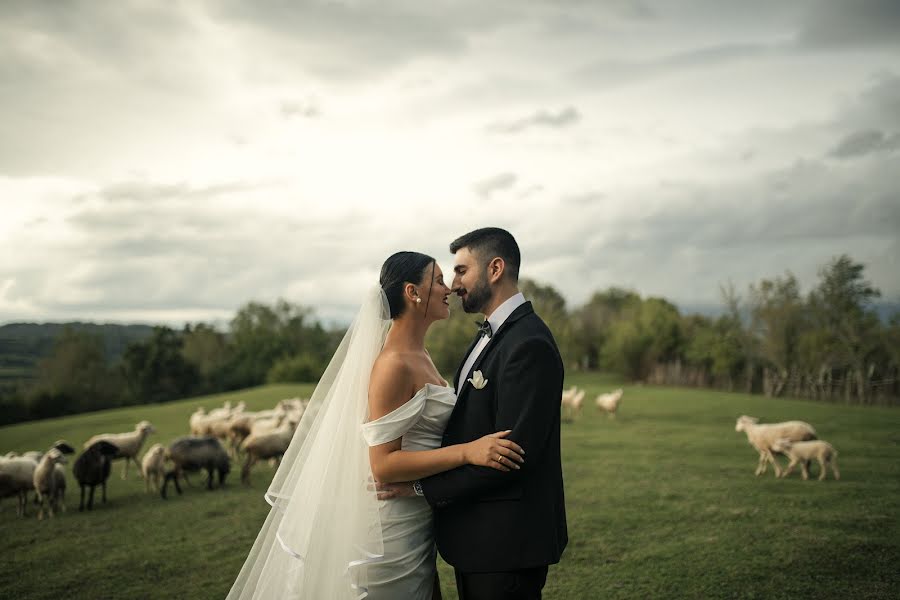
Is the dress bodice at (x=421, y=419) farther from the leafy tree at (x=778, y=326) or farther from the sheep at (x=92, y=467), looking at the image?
the leafy tree at (x=778, y=326)

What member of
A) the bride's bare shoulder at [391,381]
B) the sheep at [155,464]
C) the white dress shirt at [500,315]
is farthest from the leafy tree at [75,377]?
the white dress shirt at [500,315]

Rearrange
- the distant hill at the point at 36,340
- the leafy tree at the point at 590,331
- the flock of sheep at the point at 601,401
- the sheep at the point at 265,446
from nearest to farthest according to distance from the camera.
A: the sheep at the point at 265,446, the flock of sheep at the point at 601,401, the distant hill at the point at 36,340, the leafy tree at the point at 590,331

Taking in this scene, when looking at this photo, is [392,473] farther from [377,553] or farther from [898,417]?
[898,417]

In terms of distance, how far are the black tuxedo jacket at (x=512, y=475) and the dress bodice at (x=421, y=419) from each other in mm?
265

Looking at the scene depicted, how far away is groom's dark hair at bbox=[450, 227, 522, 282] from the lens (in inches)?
144

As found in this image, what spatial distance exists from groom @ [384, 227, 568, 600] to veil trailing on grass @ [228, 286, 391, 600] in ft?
1.70

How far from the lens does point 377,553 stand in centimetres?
361

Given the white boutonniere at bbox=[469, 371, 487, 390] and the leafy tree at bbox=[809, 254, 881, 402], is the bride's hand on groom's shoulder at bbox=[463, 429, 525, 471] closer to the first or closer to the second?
the white boutonniere at bbox=[469, 371, 487, 390]

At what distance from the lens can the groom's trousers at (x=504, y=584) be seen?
326 centimetres

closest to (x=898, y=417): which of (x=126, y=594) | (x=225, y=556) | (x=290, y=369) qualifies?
(x=225, y=556)

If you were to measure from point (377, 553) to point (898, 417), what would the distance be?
2320cm

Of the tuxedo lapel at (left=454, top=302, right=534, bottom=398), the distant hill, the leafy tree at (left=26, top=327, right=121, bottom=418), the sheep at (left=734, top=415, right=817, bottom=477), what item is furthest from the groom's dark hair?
the distant hill

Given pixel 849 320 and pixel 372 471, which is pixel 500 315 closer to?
pixel 372 471

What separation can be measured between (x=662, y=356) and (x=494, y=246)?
163ft
